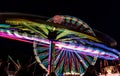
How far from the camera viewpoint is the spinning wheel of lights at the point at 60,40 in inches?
674

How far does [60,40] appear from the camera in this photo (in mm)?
19781

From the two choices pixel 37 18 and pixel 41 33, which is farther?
pixel 41 33

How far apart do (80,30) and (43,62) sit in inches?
151

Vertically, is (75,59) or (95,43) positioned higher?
(95,43)

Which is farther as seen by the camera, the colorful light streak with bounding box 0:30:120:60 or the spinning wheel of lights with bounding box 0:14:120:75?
the colorful light streak with bounding box 0:30:120:60

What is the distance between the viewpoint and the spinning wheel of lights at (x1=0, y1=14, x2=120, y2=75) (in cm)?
1712

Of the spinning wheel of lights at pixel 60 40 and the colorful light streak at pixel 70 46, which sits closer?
the spinning wheel of lights at pixel 60 40

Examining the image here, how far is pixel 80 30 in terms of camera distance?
18.6m

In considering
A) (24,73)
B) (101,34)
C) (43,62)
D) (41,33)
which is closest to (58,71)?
(43,62)

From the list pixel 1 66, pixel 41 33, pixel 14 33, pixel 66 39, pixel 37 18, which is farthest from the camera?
pixel 66 39

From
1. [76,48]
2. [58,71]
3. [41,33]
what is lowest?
[58,71]

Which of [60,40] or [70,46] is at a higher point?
[60,40]

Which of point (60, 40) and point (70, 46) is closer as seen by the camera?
point (60, 40)

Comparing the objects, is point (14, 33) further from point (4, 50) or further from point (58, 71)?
point (4, 50)
